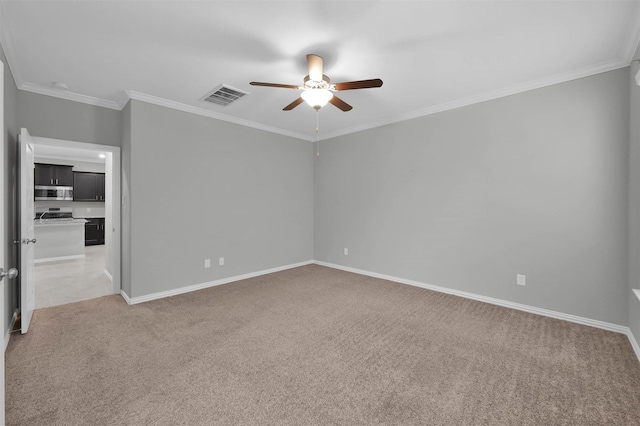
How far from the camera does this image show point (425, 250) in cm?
439

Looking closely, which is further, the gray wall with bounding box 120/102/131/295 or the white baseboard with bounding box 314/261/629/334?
the gray wall with bounding box 120/102/131/295

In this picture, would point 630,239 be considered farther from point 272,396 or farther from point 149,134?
point 149,134

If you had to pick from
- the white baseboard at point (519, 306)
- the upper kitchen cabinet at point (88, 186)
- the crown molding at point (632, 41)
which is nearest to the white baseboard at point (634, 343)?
the white baseboard at point (519, 306)

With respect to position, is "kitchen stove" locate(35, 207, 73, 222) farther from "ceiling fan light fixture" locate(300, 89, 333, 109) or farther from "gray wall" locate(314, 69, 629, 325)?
"gray wall" locate(314, 69, 629, 325)

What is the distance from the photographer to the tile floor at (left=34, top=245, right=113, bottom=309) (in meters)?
4.00

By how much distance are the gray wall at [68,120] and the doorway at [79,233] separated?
10cm

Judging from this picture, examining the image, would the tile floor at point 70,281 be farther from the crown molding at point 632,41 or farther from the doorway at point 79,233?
the crown molding at point 632,41

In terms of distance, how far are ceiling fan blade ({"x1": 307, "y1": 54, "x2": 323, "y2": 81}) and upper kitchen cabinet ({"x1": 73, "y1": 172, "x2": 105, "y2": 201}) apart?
8.71 meters

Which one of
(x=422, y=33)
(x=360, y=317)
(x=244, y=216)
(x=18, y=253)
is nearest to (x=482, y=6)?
(x=422, y=33)

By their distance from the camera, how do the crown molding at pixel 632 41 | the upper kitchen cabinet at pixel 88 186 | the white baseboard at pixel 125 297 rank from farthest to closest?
the upper kitchen cabinet at pixel 88 186 < the white baseboard at pixel 125 297 < the crown molding at pixel 632 41

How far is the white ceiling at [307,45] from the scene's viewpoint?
7.16 ft

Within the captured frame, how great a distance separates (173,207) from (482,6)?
406cm

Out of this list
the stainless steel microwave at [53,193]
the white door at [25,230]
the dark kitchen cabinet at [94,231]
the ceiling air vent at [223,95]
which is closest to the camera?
the white door at [25,230]

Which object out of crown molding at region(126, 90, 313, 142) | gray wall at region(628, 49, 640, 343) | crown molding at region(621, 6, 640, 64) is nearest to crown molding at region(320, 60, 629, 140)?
crown molding at region(621, 6, 640, 64)
